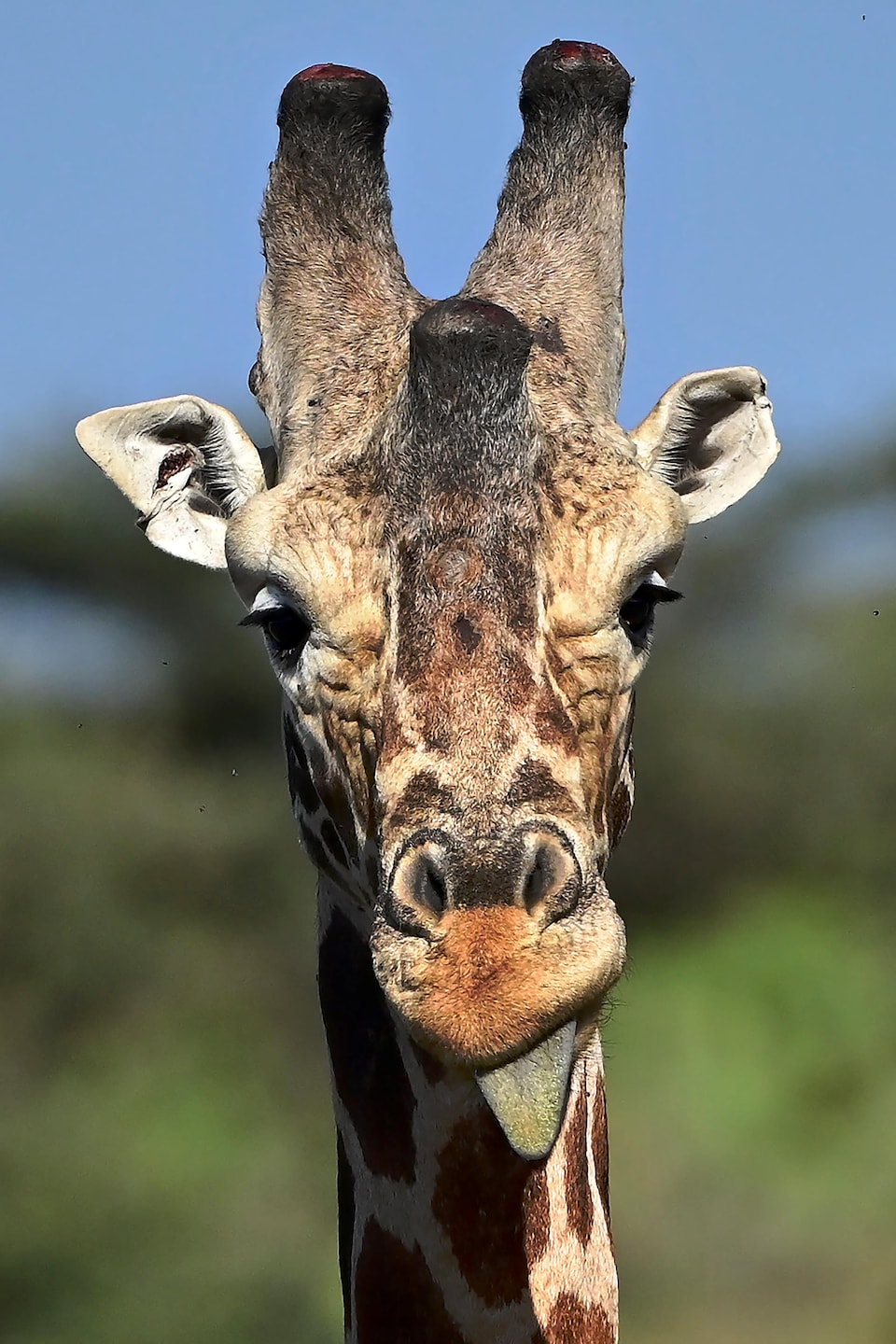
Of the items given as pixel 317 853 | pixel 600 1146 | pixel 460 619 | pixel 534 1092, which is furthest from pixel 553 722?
pixel 600 1146

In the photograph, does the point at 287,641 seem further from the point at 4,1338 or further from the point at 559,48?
the point at 4,1338

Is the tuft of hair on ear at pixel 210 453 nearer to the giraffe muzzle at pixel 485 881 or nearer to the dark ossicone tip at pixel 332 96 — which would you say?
the dark ossicone tip at pixel 332 96

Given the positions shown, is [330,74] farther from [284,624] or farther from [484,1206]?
[484,1206]

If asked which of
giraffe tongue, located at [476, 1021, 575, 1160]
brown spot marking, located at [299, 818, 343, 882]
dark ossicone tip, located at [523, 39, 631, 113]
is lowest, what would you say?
giraffe tongue, located at [476, 1021, 575, 1160]

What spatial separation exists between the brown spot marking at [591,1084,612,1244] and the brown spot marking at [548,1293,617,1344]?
0.85 feet

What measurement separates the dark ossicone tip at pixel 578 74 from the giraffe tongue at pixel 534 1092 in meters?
3.21

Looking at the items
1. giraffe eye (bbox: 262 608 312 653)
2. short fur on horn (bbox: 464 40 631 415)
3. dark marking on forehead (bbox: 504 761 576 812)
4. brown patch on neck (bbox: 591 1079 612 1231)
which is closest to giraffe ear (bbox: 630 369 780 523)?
short fur on horn (bbox: 464 40 631 415)

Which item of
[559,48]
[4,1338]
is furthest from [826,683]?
[559,48]

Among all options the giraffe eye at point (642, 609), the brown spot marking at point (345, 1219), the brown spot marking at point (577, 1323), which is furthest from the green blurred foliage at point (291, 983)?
the giraffe eye at point (642, 609)

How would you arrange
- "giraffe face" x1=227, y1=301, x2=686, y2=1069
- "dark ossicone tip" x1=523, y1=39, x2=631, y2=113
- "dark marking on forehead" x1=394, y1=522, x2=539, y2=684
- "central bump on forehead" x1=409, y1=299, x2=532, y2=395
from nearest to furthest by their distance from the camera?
"giraffe face" x1=227, y1=301, x2=686, y2=1069 → "dark marking on forehead" x1=394, y1=522, x2=539, y2=684 → "central bump on forehead" x1=409, y1=299, x2=532, y2=395 → "dark ossicone tip" x1=523, y1=39, x2=631, y2=113

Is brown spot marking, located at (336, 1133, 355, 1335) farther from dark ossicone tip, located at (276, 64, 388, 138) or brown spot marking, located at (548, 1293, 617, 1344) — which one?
dark ossicone tip, located at (276, 64, 388, 138)

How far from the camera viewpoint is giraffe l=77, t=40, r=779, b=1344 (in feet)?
11.8

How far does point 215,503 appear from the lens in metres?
5.18

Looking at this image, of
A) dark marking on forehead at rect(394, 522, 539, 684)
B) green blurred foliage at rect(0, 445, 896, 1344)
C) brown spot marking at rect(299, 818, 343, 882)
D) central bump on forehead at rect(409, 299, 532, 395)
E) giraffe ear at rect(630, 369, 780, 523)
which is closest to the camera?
dark marking on forehead at rect(394, 522, 539, 684)
